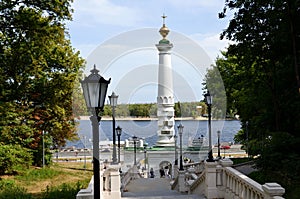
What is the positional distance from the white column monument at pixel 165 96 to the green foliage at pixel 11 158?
64.3 feet

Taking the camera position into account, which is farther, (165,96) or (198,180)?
(165,96)

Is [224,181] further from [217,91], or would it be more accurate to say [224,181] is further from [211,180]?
[217,91]

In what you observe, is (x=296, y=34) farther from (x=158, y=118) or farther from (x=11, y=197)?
(x=158, y=118)

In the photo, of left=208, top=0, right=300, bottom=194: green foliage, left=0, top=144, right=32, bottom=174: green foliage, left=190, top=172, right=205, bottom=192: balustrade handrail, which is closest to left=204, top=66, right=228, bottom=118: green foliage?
left=208, top=0, right=300, bottom=194: green foliage

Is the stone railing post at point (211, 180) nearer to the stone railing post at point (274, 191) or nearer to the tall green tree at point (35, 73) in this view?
the stone railing post at point (274, 191)

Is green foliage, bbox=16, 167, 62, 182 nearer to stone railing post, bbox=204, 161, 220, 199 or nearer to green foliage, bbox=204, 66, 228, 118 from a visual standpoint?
stone railing post, bbox=204, 161, 220, 199

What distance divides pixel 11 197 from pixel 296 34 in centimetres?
1209

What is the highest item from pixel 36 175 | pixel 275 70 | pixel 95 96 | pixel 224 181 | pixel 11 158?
pixel 275 70

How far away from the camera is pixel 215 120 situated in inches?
1367

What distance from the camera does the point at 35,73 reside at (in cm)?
2436

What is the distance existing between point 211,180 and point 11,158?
1294 centimetres

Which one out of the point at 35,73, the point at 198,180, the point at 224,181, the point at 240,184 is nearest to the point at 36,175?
the point at 35,73

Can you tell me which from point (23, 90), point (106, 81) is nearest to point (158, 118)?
point (23, 90)

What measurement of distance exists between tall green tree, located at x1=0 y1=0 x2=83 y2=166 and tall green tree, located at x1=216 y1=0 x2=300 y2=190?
811 cm
